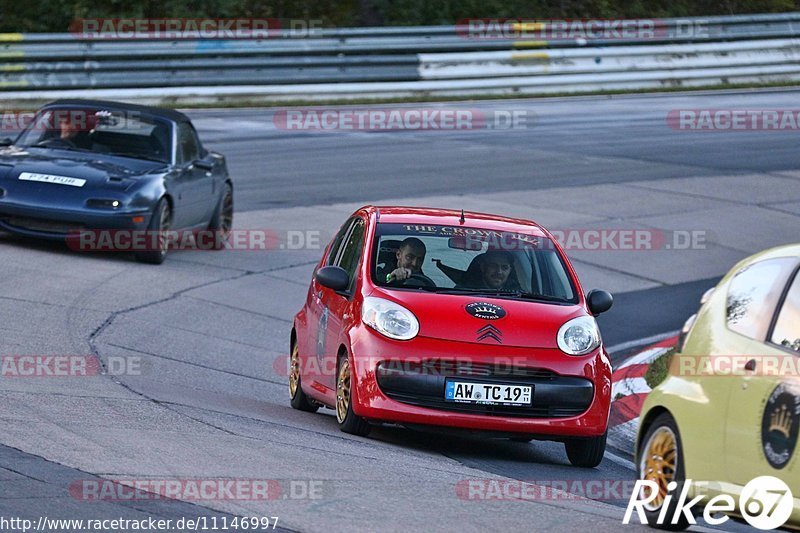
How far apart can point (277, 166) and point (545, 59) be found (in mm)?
10030

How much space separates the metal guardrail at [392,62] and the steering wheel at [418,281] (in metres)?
18.1

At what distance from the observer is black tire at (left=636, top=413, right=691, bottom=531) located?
6.89 m

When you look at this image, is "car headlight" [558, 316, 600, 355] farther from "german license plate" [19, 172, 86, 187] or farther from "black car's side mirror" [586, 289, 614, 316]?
"german license plate" [19, 172, 86, 187]

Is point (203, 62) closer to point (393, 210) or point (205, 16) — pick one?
point (205, 16)

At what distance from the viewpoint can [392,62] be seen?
30016 mm

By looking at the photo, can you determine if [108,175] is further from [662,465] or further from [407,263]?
[662,465]

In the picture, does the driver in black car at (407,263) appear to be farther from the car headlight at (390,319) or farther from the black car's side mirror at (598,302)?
the black car's side mirror at (598,302)

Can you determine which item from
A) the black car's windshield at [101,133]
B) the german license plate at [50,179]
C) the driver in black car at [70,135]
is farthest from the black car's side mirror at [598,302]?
the driver in black car at [70,135]

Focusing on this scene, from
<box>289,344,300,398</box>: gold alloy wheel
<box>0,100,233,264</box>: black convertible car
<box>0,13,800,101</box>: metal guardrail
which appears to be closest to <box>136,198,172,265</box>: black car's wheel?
<box>0,100,233,264</box>: black convertible car

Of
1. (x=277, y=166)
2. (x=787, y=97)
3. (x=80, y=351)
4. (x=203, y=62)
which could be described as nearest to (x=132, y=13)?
(x=203, y=62)

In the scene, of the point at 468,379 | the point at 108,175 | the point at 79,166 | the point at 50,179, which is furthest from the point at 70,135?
the point at 468,379

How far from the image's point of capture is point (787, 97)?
3222 centimetres

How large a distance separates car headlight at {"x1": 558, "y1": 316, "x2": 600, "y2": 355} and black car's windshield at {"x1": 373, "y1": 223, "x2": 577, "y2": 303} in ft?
1.09

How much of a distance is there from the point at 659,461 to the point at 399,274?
297 centimetres
